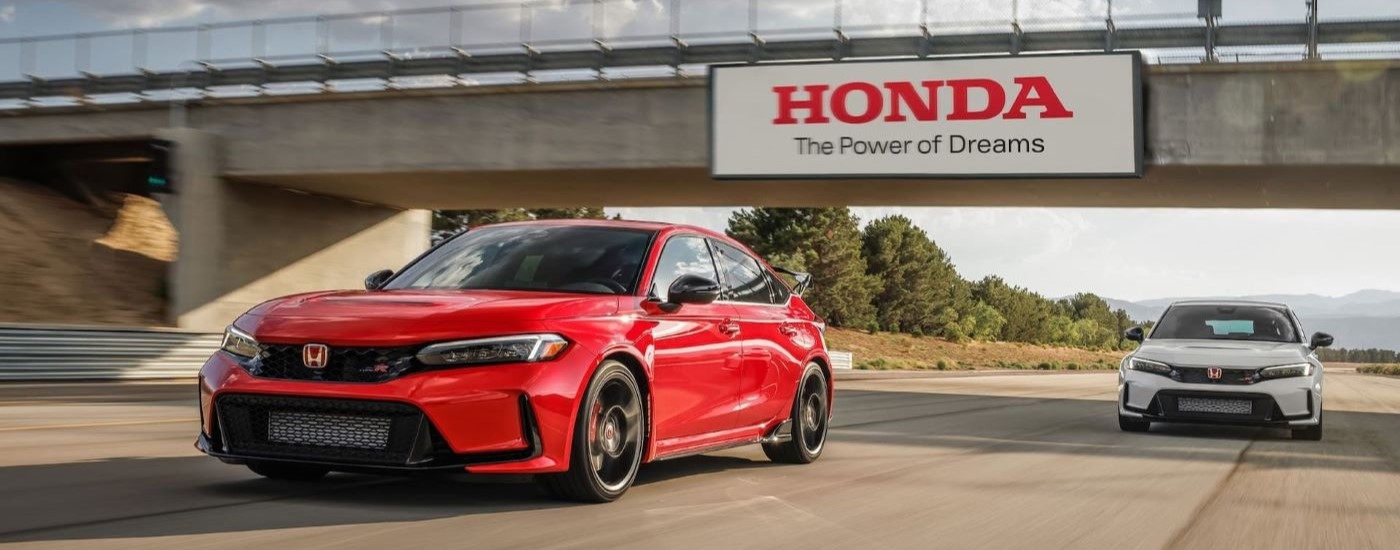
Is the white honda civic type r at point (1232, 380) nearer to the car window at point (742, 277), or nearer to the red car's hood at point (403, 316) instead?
the car window at point (742, 277)

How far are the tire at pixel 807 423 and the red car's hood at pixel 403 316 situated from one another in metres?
2.83

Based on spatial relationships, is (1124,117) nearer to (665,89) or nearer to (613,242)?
(665,89)

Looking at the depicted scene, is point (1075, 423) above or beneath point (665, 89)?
beneath

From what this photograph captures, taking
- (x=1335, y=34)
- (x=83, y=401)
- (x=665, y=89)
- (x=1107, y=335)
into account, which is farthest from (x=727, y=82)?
(x=1107, y=335)

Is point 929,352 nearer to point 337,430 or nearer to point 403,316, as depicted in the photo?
point 403,316

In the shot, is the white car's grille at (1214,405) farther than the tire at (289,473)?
Yes

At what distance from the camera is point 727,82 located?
84.7ft

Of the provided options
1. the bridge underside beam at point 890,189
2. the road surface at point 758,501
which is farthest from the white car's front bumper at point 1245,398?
the bridge underside beam at point 890,189

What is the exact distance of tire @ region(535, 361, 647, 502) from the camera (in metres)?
6.53

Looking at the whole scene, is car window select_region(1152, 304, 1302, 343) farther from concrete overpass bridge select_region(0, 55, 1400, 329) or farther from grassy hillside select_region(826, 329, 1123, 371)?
grassy hillside select_region(826, 329, 1123, 371)

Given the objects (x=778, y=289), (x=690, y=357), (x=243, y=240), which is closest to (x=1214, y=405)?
(x=778, y=289)

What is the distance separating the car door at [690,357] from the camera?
7.29 metres

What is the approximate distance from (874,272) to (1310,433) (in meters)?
83.6

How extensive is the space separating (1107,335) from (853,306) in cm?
11088
